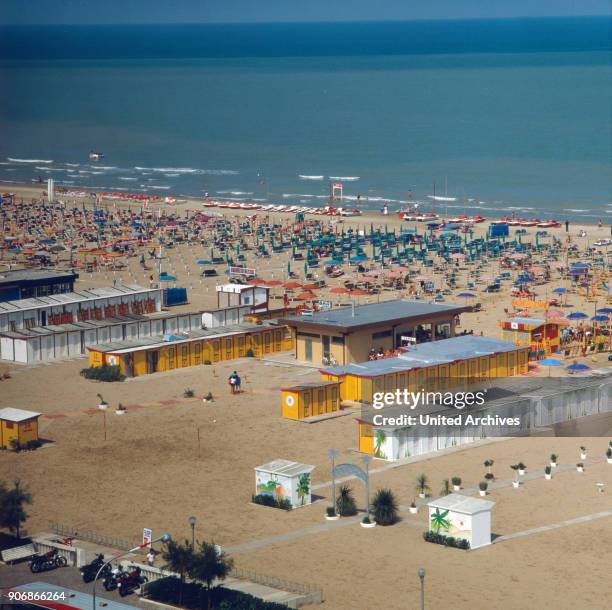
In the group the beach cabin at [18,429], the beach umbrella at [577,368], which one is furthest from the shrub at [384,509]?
the beach umbrella at [577,368]

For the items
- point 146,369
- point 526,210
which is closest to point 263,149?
point 526,210

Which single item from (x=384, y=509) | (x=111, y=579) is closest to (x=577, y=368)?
(x=384, y=509)

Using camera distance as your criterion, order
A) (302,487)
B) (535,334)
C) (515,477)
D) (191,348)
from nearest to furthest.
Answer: (302,487)
(515,477)
(191,348)
(535,334)

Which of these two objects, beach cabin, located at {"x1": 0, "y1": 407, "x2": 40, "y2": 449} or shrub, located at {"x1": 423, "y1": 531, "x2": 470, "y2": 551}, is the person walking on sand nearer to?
beach cabin, located at {"x1": 0, "y1": 407, "x2": 40, "y2": 449}

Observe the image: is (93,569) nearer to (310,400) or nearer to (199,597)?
(199,597)

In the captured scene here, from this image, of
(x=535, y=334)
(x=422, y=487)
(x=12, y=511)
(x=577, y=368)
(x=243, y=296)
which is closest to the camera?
(x=12, y=511)

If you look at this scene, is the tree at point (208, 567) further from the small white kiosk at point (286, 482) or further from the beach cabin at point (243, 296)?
the beach cabin at point (243, 296)
